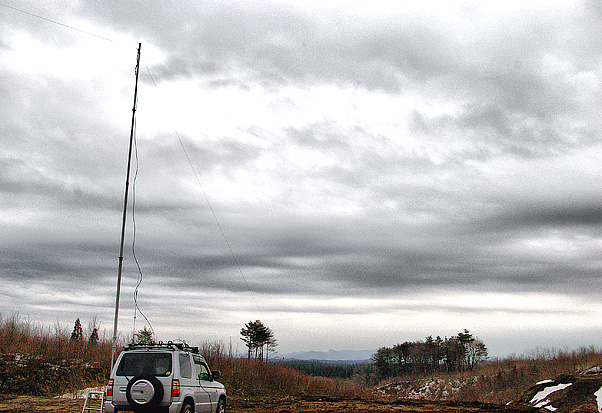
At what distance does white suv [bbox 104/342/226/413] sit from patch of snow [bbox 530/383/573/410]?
74.7 feet

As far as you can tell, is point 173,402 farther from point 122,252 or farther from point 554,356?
point 554,356

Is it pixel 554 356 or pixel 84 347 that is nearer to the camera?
pixel 84 347

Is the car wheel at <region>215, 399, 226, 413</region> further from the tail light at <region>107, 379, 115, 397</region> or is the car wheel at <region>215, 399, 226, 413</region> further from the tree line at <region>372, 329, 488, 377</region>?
the tree line at <region>372, 329, 488, 377</region>

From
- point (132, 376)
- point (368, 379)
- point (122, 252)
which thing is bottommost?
point (368, 379)

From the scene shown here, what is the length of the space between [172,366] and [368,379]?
5090 inches

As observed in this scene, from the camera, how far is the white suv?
1352 centimetres

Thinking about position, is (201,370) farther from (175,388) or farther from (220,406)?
(175,388)

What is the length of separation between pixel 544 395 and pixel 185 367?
25.5 m

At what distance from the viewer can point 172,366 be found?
14.1m

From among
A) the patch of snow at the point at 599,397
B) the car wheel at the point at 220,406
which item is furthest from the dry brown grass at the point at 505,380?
the car wheel at the point at 220,406

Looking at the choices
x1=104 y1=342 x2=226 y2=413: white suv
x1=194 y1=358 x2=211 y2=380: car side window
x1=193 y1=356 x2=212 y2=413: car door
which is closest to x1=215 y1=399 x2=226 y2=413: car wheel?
x1=193 y1=356 x2=212 y2=413: car door

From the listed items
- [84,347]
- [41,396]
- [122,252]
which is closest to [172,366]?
[122,252]

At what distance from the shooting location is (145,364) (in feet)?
47.0

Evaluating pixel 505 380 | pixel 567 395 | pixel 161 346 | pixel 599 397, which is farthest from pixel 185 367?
pixel 505 380
